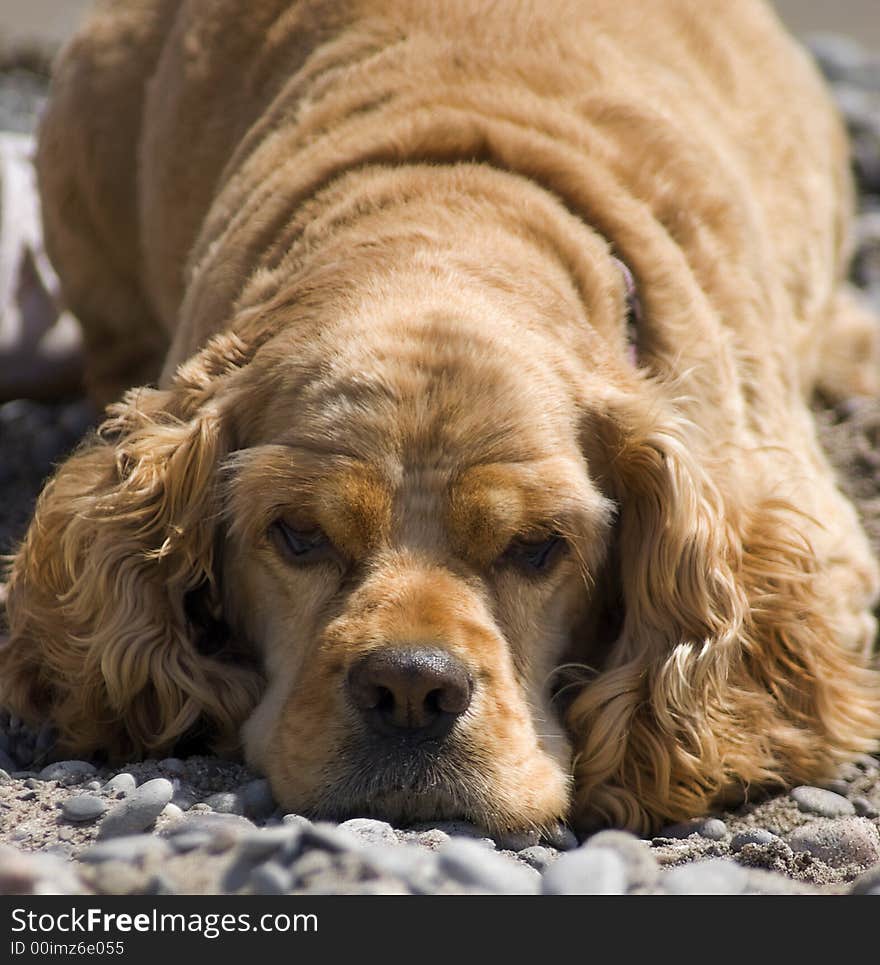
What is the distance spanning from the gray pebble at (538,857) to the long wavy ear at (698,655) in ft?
1.16

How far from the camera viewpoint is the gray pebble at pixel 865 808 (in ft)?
11.6

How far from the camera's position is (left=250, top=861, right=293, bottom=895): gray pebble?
2348 mm

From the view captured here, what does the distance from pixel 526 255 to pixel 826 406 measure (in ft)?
8.74

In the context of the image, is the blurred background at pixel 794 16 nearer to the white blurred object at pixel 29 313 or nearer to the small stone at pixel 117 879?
the white blurred object at pixel 29 313

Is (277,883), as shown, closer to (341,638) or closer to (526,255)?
(341,638)

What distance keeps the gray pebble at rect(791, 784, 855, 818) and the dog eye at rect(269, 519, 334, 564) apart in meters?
1.24

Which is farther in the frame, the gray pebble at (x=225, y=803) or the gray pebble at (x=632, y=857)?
the gray pebble at (x=225, y=803)

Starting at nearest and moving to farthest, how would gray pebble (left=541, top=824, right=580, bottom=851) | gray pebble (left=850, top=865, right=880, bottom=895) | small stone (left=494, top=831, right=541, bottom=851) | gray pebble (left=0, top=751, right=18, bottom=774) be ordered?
1. gray pebble (left=850, top=865, right=880, bottom=895)
2. small stone (left=494, top=831, right=541, bottom=851)
3. gray pebble (left=541, top=824, right=580, bottom=851)
4. gray pebble (left=0, top=751, right=18, bottom=774)

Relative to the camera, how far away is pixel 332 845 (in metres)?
2.44

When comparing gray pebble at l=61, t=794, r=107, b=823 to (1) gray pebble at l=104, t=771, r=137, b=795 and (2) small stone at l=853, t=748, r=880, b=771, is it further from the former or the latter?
(2) small stone at l=853, t=748, r=880, b=771

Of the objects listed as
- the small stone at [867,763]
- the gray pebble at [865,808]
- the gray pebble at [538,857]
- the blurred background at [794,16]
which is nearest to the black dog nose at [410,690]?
the gray pebble at [538,857]

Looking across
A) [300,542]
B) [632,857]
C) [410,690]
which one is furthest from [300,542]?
[632,857]

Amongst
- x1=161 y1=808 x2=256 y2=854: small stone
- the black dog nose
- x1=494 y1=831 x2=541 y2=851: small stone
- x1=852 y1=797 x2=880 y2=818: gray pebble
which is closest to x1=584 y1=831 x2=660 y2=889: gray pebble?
x1=494 y1=831 x2=541 y2=851: small stone
